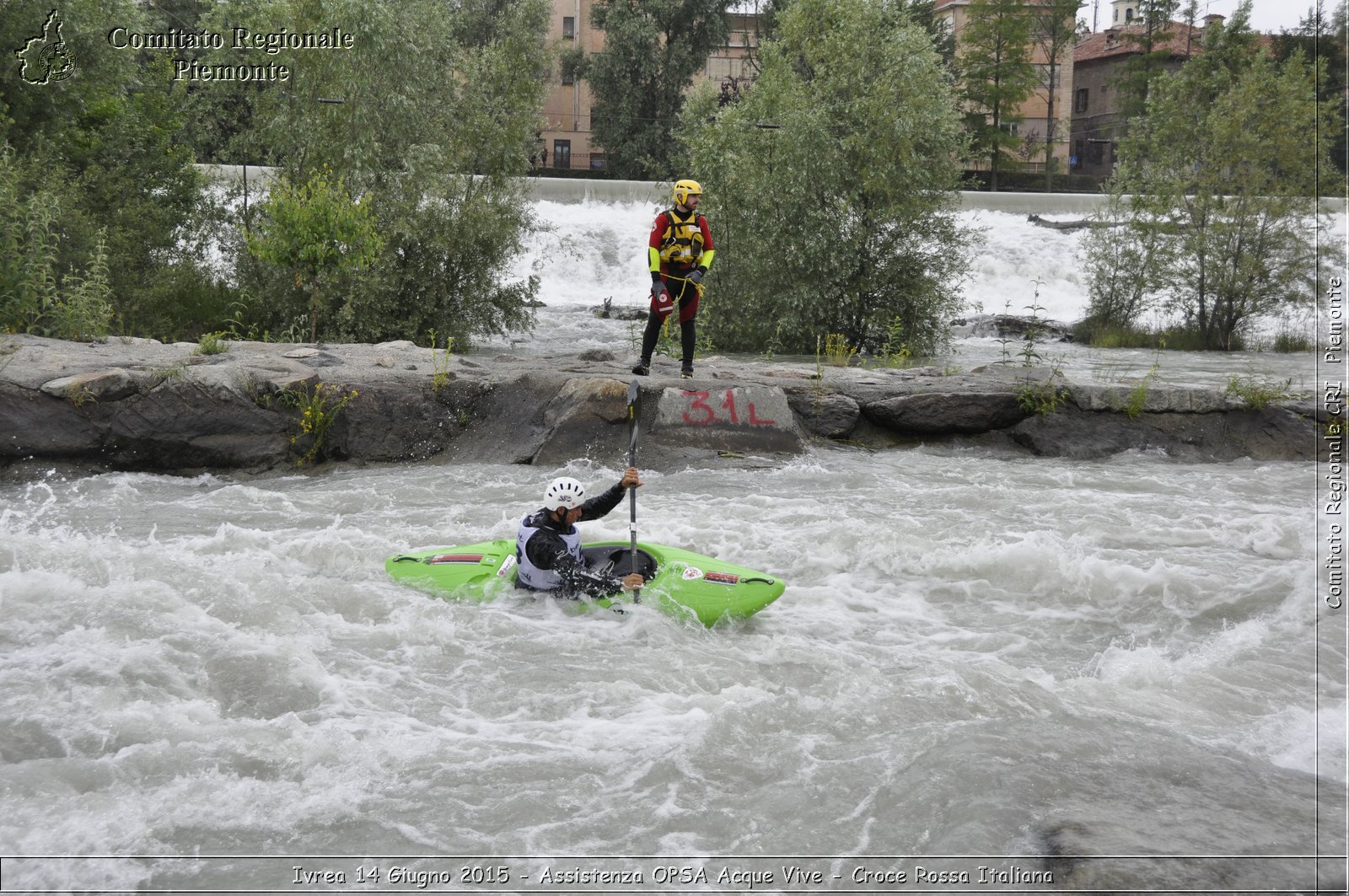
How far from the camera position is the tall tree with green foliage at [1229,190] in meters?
17.8

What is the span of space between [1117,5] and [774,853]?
1941 inches

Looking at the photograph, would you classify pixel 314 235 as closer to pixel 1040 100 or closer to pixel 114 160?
pixel 114 160

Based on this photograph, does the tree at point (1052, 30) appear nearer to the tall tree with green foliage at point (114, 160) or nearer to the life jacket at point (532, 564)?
the tall tree with green foliage at point (114, 160)

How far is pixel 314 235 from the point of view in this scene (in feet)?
41.7

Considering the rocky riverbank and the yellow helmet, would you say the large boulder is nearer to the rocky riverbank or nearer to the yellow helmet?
the rocky riverbank

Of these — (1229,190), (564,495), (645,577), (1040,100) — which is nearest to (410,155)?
(564,495)

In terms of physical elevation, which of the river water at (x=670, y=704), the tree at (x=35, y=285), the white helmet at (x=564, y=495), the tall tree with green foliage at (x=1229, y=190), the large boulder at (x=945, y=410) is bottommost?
the river water at (x=670, y=704)

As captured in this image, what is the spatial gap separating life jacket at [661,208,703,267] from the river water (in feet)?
7.83

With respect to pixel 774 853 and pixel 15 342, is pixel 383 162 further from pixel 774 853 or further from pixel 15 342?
pixel 774 853

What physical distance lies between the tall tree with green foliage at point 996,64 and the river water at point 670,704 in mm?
29320

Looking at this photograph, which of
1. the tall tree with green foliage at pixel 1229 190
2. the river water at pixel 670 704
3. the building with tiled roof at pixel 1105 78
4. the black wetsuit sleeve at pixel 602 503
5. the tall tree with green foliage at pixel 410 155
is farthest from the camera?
the building with tiled roof at pixel 1105 78

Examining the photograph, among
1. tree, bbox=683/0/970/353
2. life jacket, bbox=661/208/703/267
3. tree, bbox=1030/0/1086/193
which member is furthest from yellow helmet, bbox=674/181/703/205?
tree, bbox=1030/0/1086/193

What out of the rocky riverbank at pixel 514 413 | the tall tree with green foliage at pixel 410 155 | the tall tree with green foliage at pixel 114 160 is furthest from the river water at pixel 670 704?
the tall tree with green foliage at pixel 410 155

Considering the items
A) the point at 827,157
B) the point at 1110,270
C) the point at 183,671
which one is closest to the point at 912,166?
the point at 827,157
